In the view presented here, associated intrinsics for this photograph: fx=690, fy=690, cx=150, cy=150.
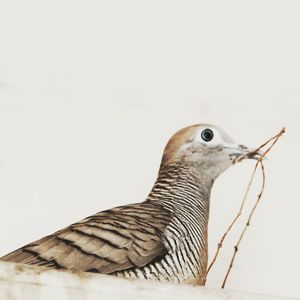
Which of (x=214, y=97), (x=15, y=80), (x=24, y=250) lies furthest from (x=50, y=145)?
(x=24, y=250)

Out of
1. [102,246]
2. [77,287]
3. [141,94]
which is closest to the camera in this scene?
[77,287]

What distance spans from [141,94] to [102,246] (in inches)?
30.4

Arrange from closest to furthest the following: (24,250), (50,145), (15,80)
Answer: (24,250) → (50,145) → (15,80)

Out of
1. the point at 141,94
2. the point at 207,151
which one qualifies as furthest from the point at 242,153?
the point at 141,94

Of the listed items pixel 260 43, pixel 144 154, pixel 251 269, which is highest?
pixel 260 43

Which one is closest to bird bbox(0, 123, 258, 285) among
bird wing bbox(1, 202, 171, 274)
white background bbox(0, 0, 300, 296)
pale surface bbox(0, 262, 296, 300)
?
bird wing bbox(1, 202, 171, 274)

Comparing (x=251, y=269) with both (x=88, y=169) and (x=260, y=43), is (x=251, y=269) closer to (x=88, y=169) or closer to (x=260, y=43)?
(x=88, y=169)

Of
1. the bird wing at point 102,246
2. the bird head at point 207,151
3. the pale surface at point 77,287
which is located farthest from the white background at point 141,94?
the pale surface at point 77,287

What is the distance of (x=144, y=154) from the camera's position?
63.9 inches

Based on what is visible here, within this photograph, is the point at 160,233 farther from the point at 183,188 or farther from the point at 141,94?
the point at 141,94

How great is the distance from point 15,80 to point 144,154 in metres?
0.37

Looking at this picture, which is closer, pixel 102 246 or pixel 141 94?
pixel 102 246

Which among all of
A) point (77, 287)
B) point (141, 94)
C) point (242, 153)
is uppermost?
point (141, 94)

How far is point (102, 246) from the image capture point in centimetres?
102
